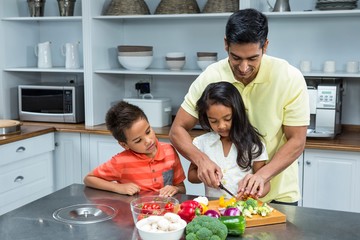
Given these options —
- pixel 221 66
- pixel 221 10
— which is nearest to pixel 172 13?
pixel 221 10

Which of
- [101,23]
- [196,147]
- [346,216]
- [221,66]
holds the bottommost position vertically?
[346,216]

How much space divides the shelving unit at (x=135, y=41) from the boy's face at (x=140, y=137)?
1.49 metres

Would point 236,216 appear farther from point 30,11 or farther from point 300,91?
point 30,11

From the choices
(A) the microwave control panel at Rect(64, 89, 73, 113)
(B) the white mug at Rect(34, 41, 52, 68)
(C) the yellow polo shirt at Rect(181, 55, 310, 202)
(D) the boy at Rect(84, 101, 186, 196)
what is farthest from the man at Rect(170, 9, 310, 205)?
(B) the white mug at Rect(34, 41, 52, 68)

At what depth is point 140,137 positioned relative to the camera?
195 centimetres

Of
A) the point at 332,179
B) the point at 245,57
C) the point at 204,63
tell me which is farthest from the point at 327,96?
the point at 245,57

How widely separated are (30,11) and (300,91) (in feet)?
8.77

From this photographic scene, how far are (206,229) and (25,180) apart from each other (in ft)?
7.65

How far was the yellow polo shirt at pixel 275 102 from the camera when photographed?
188cm

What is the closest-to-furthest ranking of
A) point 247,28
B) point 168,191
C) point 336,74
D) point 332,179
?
point 247,28
point 168,191
point 332,179
point 336,74

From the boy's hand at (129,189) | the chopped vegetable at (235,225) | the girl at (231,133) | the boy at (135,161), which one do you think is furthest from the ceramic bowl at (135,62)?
the chopped vegetable at (235,225)

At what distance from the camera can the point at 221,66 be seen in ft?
6.57

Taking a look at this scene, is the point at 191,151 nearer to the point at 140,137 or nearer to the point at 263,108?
the point at 140,137

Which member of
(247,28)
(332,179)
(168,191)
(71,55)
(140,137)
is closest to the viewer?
(247,28)
